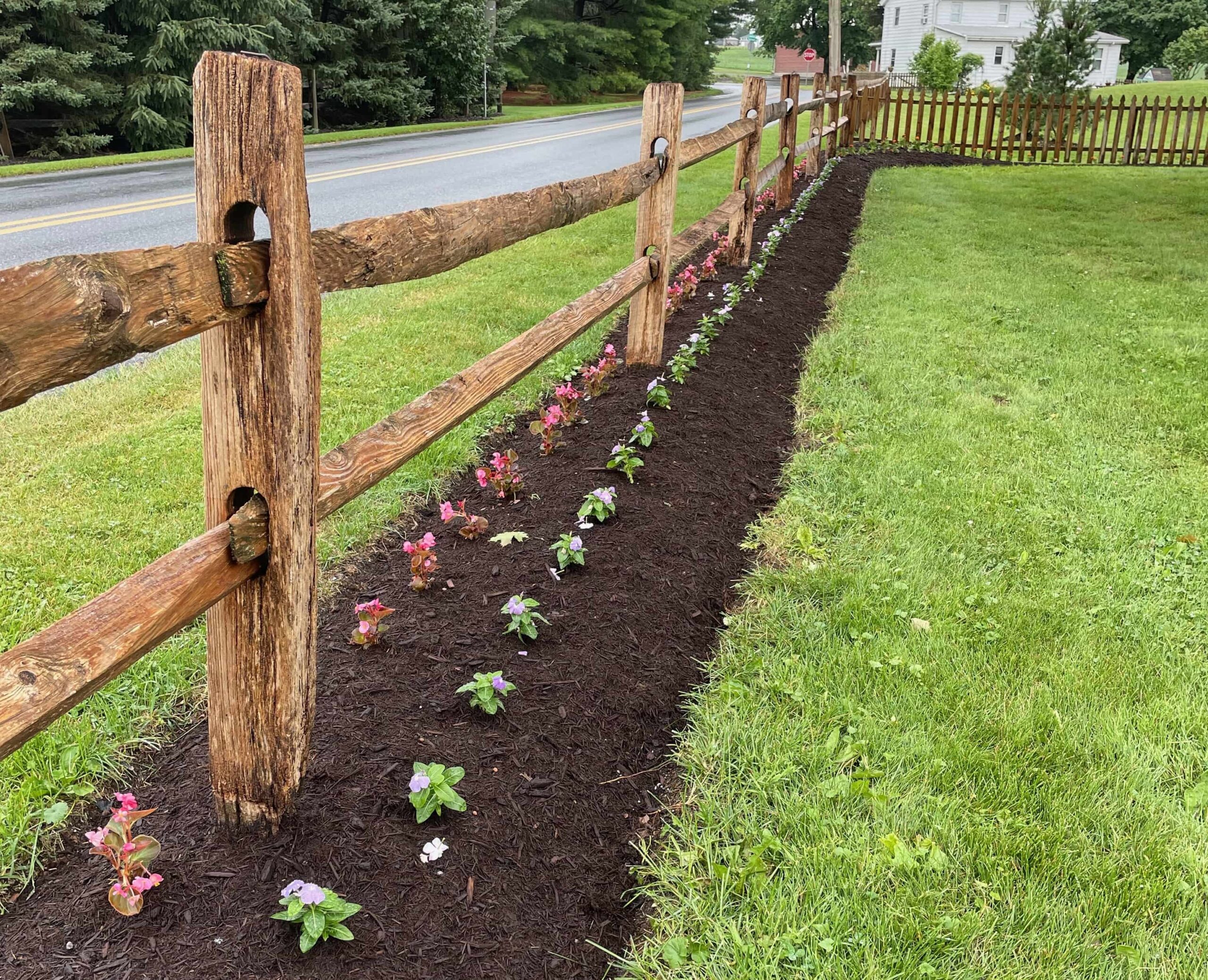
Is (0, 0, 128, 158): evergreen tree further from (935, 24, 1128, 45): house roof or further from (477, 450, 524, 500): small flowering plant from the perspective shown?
(935, 24, 1128, 45): house roof

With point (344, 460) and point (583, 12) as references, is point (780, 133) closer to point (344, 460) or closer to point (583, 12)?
point (344, 460)

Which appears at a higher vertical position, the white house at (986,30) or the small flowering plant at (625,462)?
the white house at (986,30)

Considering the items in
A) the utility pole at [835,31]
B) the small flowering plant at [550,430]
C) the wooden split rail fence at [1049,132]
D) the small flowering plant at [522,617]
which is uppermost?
the utility pole at [835,31]

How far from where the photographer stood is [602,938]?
2205 mm

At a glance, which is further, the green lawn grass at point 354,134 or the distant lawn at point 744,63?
the distant lawn at point 744,63

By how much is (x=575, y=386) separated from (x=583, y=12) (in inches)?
1703

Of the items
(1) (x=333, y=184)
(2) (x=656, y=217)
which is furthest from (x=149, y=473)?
(1) (x=333, y=184)

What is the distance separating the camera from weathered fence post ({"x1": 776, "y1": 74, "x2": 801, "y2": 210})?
32.8ft

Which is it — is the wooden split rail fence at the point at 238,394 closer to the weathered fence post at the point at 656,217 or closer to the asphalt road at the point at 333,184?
the weathered fence post at the point at 656,217

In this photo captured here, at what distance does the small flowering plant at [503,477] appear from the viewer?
394cm

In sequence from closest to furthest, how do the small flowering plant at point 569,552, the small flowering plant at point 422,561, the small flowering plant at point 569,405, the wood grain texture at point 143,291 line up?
the wood grain texture at point 143,291
the small flowering plant at point 422,561
the small flowering plant at point 569,552
the small flowering plant at point 569,405

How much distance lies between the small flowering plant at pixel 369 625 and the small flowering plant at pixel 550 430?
162cm

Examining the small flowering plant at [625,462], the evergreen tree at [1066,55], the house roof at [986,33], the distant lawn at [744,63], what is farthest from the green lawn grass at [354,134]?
the distant lawn at [744,63]

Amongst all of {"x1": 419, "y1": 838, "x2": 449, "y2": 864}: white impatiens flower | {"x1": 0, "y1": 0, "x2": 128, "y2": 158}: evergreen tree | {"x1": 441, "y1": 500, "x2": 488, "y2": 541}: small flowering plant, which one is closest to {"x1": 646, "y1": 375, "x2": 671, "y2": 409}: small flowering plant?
{"x1": 441, "y1": 500, "x2": 488, "y2": 541}: small flowering plant
